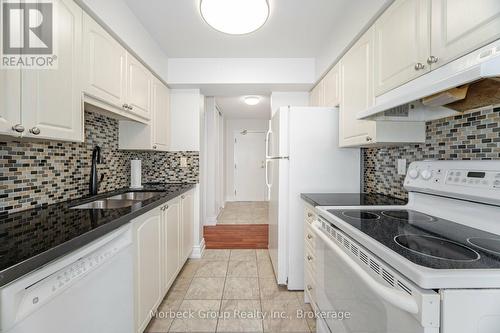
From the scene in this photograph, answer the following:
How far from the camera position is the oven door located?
2.07ft

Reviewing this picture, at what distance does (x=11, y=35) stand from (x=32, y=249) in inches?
36.5

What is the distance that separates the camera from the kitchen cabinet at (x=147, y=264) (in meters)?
1.42

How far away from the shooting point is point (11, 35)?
39.4 inches

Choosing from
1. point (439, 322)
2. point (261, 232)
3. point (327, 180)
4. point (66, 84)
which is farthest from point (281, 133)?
point (261, 232)

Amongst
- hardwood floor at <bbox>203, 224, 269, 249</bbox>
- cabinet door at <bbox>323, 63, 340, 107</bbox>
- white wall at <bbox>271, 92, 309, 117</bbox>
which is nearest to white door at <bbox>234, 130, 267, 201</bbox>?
hardwood floor at <bbox>203, 224, 269, 249</bbox>

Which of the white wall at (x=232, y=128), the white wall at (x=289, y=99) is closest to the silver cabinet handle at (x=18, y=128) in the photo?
the white wall at (x=289, y=99)

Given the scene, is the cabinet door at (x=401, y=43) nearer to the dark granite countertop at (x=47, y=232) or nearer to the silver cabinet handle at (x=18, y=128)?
the dark granite countertop at (x=47, y=232)

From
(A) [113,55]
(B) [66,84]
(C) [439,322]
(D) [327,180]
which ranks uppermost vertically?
(A) [113,55]

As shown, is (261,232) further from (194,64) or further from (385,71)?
(385,71)

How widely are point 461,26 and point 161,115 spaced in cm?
257

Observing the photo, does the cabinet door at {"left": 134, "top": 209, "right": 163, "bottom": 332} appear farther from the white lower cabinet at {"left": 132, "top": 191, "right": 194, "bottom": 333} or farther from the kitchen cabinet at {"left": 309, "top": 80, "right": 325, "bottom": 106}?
the kitchen cabinet at {"left": 309, "top": 80, "right": 325, "bottom": 106}

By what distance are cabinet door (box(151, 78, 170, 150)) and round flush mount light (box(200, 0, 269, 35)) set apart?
1.15 meters

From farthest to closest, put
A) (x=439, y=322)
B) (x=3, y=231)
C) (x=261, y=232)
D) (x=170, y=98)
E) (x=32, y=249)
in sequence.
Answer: (x=261, y=232), (x=170, y=98), (x=3, y=231), (x=32, y=249), (x=439, y=322)

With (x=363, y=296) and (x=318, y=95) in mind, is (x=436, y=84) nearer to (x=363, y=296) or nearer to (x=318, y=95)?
(x=363, y=296)
